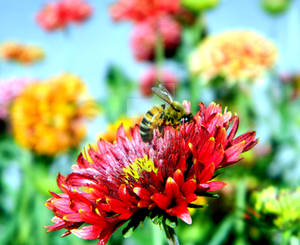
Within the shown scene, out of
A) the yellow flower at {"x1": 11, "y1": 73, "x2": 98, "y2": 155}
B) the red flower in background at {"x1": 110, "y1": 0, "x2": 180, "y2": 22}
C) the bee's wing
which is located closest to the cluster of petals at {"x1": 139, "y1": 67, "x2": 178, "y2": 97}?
the red flower in background at {"x1": 110, "y1": 0, "x2": 180, "y2": 22}

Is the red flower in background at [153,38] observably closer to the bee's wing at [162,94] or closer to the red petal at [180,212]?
the bee's wing at [162,94]

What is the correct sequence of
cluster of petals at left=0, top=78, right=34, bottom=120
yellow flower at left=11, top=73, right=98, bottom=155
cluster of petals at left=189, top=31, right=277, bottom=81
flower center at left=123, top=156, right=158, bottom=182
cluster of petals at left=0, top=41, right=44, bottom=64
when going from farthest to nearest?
1. cluster of petals at left=0, top=41, right=44, bottom=64
2. cluster of petals at left=0, top=78, right=34, bottom=120
3. yellow flower at left=11, top=73, right=98, bottom=155
4. cluster of petals at left=189, top=31, right=277, bottom=81
5. flower center at left=123, top=156, right=158, bottom=182

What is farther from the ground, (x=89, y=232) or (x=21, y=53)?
(x=21, y=53)

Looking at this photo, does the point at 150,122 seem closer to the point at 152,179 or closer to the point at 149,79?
the point at 152,179

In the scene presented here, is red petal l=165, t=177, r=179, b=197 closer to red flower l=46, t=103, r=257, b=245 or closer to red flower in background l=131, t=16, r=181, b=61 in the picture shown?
red flower l=46, t=103, r=257, b=245

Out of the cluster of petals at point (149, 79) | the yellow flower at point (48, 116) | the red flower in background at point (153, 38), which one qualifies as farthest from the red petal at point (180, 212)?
the cluster of petals at point (149, 79)

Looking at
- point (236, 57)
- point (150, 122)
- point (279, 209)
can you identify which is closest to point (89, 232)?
point (150, 122)

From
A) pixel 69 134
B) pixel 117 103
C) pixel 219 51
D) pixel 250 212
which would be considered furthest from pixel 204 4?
pixel 250 212
